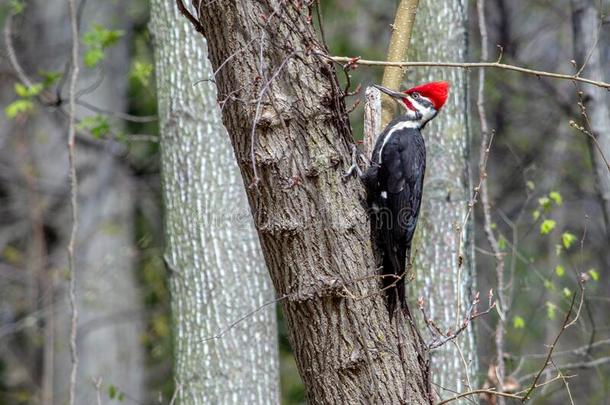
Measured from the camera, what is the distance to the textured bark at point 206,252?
5.18 metres

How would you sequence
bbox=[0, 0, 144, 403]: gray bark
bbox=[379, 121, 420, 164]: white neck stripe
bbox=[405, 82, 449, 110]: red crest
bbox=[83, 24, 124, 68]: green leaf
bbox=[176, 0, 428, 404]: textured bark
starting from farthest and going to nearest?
bbox=[0, 0, 144, 403]: gray bark, bbox=[83, 24, 124, 68]: green leaf, bbox=[405, 82, 449, 110]: red crest, bbox=[379, 121, 420, 164]: white neck stripe, bbox=[176, 0, 428, 404]: textured bark

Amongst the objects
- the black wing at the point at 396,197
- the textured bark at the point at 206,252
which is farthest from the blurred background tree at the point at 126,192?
the black wing at the point at 396,197

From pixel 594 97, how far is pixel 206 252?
106 inches

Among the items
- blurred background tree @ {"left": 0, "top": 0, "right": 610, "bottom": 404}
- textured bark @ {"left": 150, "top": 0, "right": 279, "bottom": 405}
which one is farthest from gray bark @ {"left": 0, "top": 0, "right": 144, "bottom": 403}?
textured bark @ {"left": 150, "top": 0, "right": 279, "bottom": 405}

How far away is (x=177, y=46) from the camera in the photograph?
530 centimetres

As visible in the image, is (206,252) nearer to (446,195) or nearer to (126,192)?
(446,195)

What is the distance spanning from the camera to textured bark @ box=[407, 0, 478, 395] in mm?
5125

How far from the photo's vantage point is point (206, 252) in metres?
5.23

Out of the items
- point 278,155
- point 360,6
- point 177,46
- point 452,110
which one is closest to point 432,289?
point 452,110

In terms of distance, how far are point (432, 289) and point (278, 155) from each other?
2.48 metres

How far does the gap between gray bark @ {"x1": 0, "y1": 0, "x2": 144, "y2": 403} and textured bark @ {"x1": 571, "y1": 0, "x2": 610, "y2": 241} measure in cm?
585

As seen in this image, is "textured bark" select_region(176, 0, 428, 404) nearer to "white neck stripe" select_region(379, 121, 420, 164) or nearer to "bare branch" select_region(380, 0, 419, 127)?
"bare branch" select_region(380, 0, 419, 127)

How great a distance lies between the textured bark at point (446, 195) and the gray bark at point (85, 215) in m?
5.46

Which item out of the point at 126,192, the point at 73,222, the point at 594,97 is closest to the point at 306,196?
the point at 73,222
